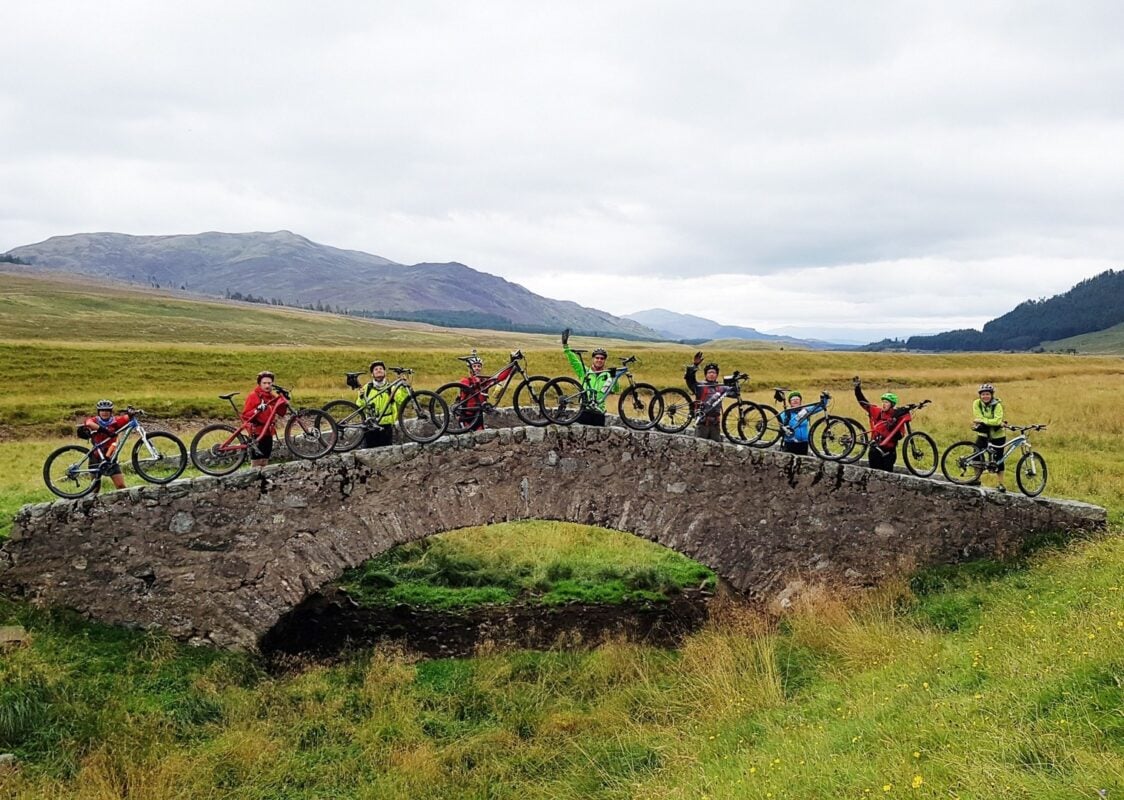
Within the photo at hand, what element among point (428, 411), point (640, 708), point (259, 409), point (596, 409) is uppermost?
point (596, 409)

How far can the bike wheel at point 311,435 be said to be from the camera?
519 inches

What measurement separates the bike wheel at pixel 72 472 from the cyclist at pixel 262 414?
2676 millimetres

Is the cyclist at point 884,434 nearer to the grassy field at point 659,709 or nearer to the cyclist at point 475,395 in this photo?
the grassy field at point 659,709

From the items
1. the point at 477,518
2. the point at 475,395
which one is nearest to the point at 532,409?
the point at 475,395

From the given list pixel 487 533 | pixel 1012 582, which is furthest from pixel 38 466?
pixel 1012 582

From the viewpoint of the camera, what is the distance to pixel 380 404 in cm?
1425

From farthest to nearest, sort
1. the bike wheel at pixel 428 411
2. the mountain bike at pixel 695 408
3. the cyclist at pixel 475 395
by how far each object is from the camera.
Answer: the mountain bike at pixel 695 408, the cyclist at pixel 475 395, the bike wheel at pixel 428 411

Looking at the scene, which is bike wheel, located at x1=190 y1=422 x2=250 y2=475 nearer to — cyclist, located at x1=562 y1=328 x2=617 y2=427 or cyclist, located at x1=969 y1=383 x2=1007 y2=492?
cyclist, located at x1=562 y1=328 x2=617 y2=427

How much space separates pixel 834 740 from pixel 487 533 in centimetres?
1553

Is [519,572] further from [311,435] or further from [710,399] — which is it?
[311,435]

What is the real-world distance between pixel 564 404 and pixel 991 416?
362 inches

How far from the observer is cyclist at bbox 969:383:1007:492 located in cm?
1451

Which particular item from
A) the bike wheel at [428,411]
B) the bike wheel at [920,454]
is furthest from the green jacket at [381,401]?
the bike wheel at [920,454]

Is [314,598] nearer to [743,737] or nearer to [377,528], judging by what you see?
[377,528]
